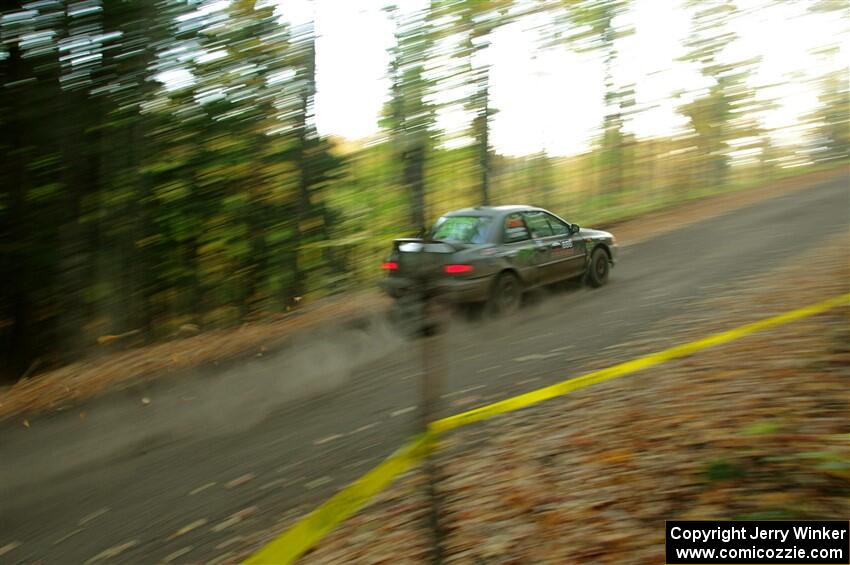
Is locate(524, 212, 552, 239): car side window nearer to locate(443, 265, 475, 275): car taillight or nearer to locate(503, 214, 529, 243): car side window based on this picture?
locate(503, 214, 529, 243): car side window

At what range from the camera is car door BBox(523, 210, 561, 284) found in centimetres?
1059

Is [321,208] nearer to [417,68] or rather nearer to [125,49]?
[125,49]

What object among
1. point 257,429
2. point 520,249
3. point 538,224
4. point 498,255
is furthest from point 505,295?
point 257,429

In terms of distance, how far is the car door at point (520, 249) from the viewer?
10.1 metres

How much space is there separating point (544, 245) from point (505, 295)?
1169 mm

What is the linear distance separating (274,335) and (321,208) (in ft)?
10.4

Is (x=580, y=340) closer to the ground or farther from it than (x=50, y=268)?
closer to the ground

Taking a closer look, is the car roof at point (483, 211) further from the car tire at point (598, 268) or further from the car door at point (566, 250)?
the car tire at point (598, 268)

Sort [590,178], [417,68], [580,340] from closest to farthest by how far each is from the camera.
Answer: [417,68] < [580,340] < [590,178]

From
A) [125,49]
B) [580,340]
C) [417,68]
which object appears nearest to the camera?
[417,68]

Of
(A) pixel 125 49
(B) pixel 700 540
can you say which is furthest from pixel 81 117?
(B) pixel 700 540

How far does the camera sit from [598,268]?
38.9 ft

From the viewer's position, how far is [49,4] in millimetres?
9977

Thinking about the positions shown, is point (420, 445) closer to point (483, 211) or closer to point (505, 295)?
point (505, 295)
